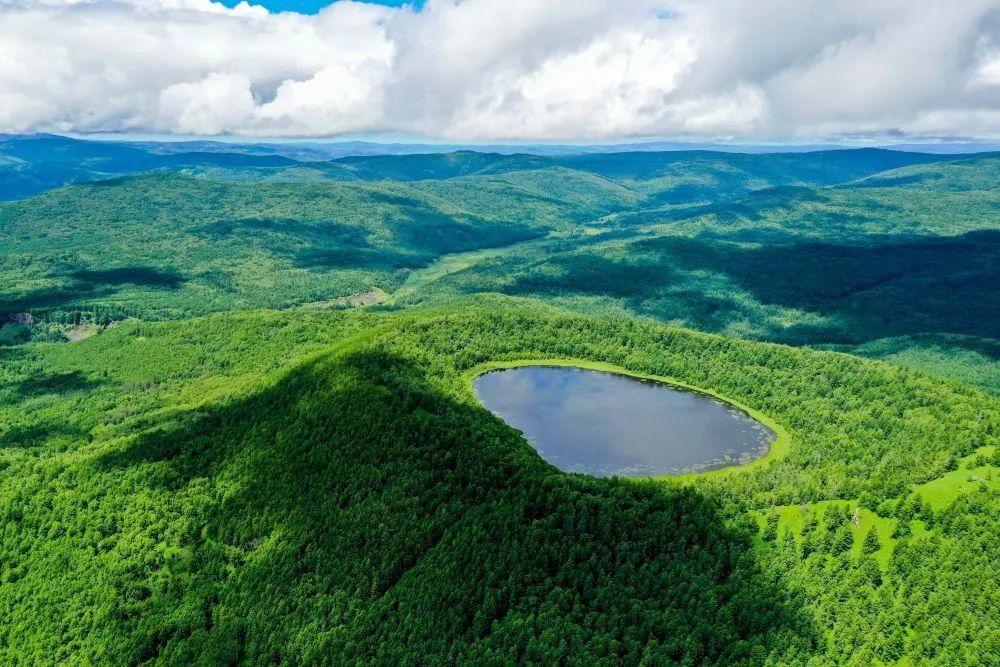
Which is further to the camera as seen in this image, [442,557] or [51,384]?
[51,384]

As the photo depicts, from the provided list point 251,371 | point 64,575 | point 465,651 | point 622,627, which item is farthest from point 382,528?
point 251,371

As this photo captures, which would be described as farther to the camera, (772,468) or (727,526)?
(772,468)

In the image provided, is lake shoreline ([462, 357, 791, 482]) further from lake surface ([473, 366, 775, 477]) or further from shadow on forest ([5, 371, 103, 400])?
shadow on forest ([5, 371, 103, 400])

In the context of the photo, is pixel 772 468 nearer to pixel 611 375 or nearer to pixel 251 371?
pixel 611 375

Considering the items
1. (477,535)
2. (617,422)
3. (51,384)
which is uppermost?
(617,422)

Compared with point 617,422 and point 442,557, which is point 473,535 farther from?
point 617,422

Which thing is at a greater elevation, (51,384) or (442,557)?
(442,557)

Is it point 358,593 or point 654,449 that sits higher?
point 654,449

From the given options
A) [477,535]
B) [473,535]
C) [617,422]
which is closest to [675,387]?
[617,422]
